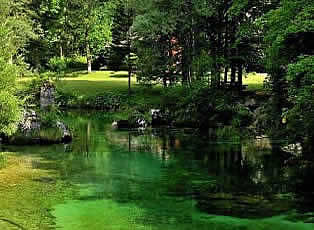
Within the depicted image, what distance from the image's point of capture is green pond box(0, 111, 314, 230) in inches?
513

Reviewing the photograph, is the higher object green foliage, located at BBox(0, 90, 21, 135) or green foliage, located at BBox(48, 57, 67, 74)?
green foliage, located at BBox(48, 57, 67, 74)

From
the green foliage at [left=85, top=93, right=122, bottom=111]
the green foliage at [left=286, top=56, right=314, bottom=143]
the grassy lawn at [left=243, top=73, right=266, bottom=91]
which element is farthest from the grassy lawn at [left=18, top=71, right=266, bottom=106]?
the green foliage at [left=286, top=56, right=314, bottom=143]

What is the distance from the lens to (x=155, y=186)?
55.4 feet

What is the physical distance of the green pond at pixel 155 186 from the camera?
1304 centimetres

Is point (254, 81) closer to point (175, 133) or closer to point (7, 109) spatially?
point (175, 133)

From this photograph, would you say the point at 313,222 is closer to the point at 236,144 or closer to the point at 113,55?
the point at 236,144

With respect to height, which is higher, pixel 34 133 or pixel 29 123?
pixel 29 123

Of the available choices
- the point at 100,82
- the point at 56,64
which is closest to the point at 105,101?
the point at 100,82

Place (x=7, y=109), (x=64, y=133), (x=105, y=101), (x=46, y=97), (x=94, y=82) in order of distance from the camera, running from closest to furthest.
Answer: (x=7, y=109)
(x=64, y=133)
(x=46, y=97)
(x=105, y=101)
(x=94, y=82)

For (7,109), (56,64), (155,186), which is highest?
(56,64)

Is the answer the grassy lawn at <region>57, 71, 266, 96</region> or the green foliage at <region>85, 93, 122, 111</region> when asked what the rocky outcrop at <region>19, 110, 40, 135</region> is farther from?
the grassy lawn at <region>57, 71, 266, 96</region>

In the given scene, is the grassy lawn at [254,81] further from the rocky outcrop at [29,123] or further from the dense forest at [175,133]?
the rocky outcrop at [29,123]

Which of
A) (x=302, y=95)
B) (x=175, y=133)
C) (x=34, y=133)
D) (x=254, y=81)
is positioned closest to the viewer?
(x=302, y=95)

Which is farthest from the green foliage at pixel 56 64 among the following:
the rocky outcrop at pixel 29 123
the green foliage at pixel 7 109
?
the green foliage at pixel 7 109
